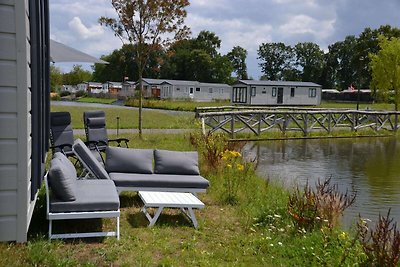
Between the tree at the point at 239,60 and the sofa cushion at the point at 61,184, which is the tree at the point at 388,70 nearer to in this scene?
the sofa cushion at the point at 61,184

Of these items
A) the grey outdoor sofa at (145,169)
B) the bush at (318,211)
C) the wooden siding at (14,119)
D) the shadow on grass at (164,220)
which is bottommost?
the shadow on grass at (164,220)

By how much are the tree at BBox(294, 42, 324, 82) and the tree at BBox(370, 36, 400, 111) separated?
51.5 metres

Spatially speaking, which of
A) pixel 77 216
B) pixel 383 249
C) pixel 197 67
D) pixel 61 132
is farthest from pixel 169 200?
pixel 197 67

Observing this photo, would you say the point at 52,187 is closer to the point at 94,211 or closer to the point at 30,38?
the point at 94,211

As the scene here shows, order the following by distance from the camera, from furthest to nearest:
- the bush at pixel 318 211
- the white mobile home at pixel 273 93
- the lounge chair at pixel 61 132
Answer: the white mobile home at pixel 273 93 → the lounge chair at pixel 61 132 → the bush at pixel 318 211

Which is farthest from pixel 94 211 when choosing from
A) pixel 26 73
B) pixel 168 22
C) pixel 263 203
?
pixel 168 22

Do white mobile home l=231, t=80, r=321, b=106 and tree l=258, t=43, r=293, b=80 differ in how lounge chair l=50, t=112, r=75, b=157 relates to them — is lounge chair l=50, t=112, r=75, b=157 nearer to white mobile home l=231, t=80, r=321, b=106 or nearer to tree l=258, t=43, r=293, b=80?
white mobile home l=231, t=80, r=321, b=106

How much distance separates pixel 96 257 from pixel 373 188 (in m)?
6.21

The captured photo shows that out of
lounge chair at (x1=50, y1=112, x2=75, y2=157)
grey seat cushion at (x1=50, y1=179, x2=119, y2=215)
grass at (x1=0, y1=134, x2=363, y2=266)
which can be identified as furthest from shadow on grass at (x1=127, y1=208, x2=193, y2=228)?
lounge chair at (x1=50, y1=112, x2=75, y2=157)

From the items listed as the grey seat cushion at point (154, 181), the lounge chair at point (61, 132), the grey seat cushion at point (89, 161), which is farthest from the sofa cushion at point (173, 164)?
the lounge chair at point (61, 132)

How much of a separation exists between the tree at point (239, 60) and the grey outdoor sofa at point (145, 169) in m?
77.7

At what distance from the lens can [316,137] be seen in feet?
62.1

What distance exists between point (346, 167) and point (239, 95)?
1347 inches

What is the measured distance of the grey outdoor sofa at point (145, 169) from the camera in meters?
5.95
